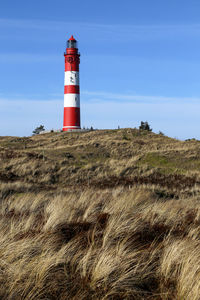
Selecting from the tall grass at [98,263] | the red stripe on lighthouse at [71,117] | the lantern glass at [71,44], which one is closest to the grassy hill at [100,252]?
the tall grass at [98,263]

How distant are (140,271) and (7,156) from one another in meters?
20.8

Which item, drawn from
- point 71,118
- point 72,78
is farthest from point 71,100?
point 72,78

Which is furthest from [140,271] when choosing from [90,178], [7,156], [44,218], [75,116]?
[75,116]

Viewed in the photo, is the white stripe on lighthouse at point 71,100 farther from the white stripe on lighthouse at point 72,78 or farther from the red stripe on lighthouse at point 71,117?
the white stripe on lighthouse at point 72,78

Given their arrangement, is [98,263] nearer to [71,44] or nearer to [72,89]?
[72,89]

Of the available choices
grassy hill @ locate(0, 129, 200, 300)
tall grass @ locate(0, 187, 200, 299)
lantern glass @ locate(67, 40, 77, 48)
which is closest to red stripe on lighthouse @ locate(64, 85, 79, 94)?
lantern glass @ locate(67, 40, 77, 48)

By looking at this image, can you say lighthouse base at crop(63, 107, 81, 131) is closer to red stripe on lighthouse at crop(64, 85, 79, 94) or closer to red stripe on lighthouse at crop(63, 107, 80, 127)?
red stripe on lighthouse at crop(63, 107, 80, 127)

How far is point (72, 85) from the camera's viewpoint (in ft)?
136

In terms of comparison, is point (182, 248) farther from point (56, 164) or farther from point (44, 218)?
point (56, 164)

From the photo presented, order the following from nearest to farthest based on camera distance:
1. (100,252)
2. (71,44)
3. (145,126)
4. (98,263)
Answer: (98,263) < (100,252) < (71,44) < (145,126)

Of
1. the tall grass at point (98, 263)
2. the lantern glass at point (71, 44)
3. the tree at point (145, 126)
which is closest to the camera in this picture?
the tall grass at point (98, 263)

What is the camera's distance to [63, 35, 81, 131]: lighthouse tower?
41469 millimetres

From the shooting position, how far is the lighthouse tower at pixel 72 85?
41.5 metres

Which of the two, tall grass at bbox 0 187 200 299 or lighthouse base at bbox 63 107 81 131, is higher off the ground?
lighthouse base at bbox 63 107 81 131
